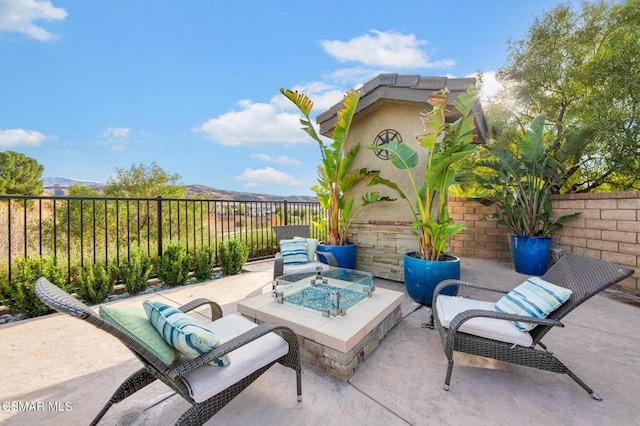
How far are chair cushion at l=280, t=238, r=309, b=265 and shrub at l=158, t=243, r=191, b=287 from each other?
1775 mm

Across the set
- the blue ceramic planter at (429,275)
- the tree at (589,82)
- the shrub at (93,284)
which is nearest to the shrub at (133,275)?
the shrub at (93,284)

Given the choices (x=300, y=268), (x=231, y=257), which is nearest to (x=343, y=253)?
(x=300, y=268)

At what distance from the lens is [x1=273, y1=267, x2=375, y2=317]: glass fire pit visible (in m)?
2.64

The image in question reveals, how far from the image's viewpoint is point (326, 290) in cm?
307

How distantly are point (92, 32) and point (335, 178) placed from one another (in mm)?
6397

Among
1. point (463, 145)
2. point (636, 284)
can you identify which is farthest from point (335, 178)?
point (636, 284)

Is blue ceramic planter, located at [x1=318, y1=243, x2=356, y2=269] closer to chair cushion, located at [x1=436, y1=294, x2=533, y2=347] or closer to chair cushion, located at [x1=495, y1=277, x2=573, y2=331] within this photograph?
chair cushion, located at [x1=436, y1=294, x2=533, y2=347]

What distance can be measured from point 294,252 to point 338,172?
1739 millimetres

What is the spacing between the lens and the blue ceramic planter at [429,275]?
3.50 metres

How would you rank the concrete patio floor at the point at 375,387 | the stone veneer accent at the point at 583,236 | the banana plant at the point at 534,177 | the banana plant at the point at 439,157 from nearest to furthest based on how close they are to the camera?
the concrete patio floor at the point at 375,387 → the banana plant at the point at 439,157 → the stone veneer accent at the point at 583,236 → the banana plant at the point at 534,177

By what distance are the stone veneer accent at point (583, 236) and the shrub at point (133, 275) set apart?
3.75 metres

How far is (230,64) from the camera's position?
734 centimetres

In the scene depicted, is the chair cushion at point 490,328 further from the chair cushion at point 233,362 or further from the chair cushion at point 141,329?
Result: the chair cushion at point 141,329

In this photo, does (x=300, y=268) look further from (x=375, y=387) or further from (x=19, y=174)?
(x=19, y=174)
